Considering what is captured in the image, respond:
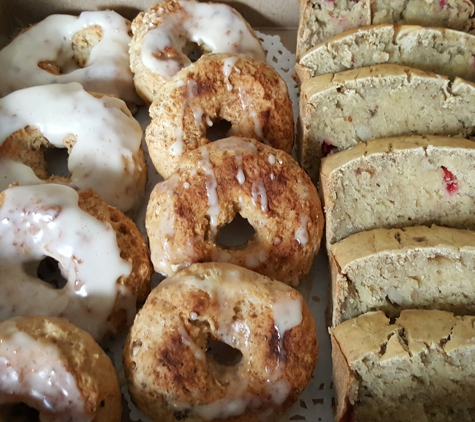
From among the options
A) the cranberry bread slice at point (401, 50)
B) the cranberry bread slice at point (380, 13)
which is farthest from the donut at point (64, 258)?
the cranberry bread slice at point (380, 13)

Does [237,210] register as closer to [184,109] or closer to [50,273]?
[184,109]

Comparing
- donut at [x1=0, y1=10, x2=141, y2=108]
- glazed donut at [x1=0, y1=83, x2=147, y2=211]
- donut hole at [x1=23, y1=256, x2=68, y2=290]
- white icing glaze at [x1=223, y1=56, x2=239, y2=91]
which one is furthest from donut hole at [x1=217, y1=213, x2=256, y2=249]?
donut at [x1=0, y1=10, x2=141, y2=108]

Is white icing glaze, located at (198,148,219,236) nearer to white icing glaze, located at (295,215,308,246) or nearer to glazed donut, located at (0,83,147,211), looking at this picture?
white icing glaze, located at (295,215,308,246)

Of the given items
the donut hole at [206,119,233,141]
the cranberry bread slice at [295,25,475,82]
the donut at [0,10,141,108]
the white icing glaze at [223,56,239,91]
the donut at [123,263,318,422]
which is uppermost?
the cranberry bread slice at [295,25,475,82]

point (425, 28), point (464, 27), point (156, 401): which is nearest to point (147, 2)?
point (425, 28)

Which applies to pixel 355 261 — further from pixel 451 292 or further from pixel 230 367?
pixel 230 367

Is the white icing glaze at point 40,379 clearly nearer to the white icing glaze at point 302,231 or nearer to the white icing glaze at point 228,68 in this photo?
the white icing glaze at point 302,231
